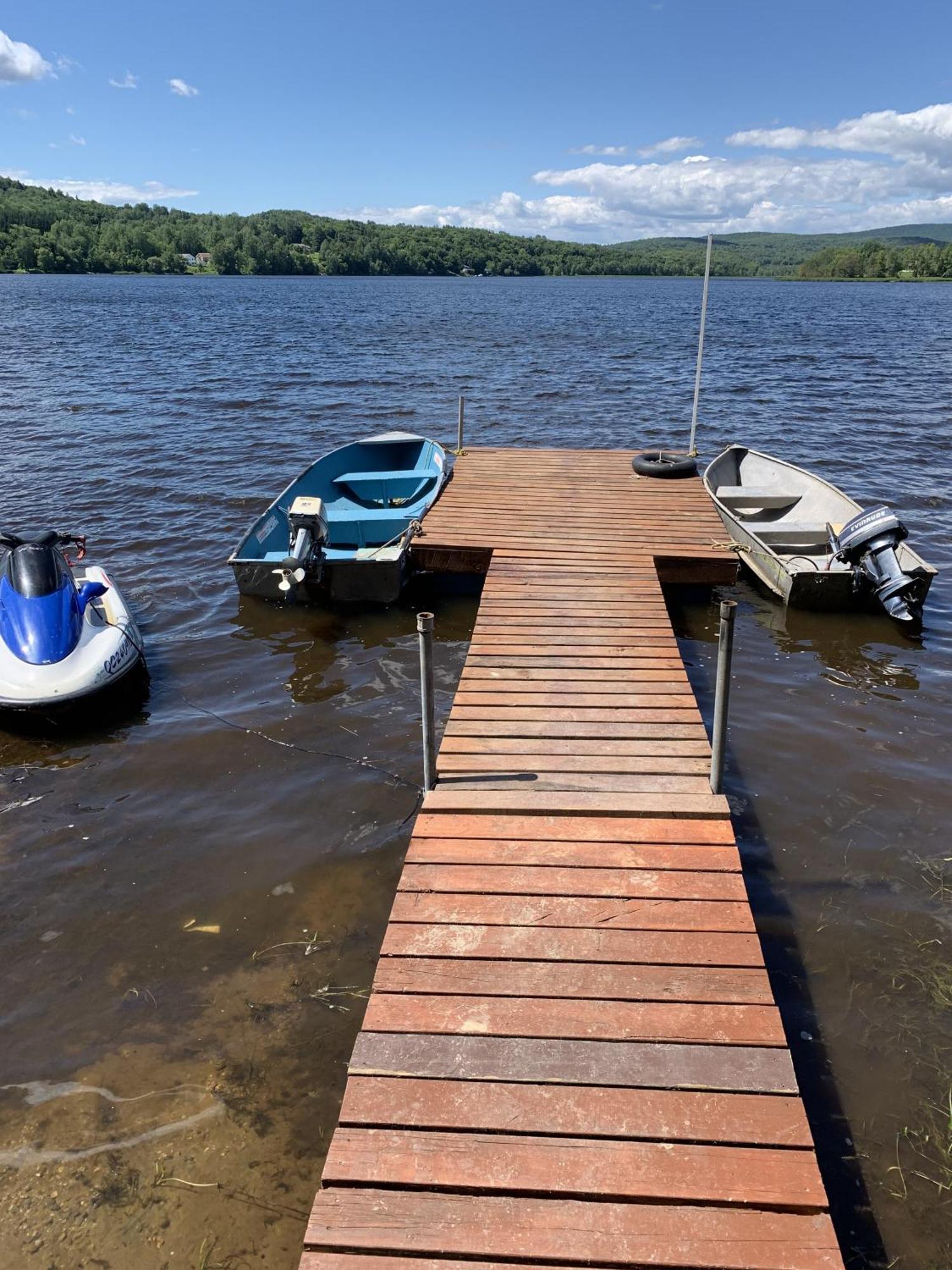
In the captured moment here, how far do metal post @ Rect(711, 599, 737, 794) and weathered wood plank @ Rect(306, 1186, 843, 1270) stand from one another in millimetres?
2567

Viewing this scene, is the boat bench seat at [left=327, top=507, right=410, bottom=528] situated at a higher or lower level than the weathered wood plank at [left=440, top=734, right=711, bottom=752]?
higher

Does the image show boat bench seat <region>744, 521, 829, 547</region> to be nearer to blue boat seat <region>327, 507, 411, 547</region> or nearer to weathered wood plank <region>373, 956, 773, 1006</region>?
blue boat seat <region>327, 507, 411, 547</region>

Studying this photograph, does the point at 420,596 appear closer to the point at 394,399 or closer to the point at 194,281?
the point at 394,399

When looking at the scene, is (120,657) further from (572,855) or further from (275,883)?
(572,855)

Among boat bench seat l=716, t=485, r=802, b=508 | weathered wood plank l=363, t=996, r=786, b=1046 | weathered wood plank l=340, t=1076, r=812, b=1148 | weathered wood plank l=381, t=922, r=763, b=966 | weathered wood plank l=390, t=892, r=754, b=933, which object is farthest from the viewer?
boat bench seat l=716, t=485, r=802, b=508

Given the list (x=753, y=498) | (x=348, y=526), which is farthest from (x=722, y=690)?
(x=753, y=498)

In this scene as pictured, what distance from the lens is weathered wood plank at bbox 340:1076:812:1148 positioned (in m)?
3.23

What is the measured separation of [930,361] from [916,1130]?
37.8m

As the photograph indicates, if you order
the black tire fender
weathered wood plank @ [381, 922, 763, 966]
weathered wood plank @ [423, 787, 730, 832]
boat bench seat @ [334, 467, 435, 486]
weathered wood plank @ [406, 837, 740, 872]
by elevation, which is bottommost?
weathered wood plank @ [381, 922, 763, 966]

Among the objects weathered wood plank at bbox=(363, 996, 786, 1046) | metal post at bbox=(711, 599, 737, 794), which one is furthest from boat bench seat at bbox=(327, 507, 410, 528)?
weathered wood plank at bbox=(363, 996, 786, 1046)

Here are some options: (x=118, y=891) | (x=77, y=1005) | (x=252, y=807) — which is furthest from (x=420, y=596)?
(x=77, y=1005)

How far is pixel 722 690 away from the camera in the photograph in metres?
4.88

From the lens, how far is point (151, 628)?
10031 mm

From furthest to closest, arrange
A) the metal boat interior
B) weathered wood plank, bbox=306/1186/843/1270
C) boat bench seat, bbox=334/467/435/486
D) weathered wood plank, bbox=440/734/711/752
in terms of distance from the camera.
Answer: boat bench seat, bbox=334/467/435/486 < the metal boat interior < weathered wood plank, bbox=440/734/711/752 < weathered wood plank, bbox=306/1186/843/1270
